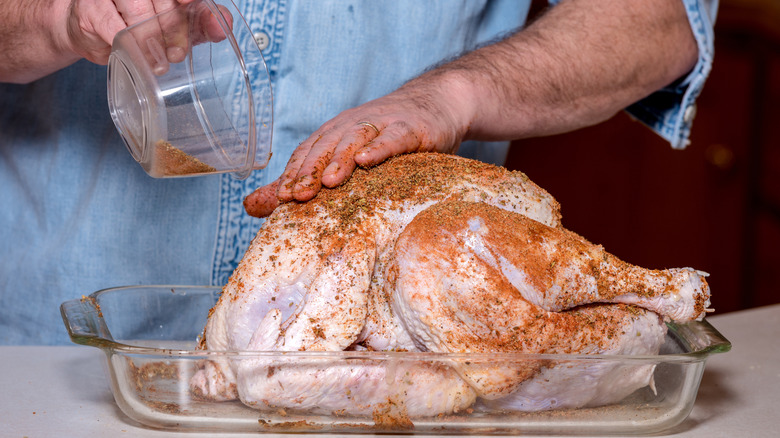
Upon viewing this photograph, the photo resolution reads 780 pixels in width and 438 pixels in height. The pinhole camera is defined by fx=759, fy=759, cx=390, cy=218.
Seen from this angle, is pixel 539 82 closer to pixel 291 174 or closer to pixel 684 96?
pixel 684 96

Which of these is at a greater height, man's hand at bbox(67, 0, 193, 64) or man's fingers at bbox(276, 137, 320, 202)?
man's hand at bbox(67, 0, 193, 64)

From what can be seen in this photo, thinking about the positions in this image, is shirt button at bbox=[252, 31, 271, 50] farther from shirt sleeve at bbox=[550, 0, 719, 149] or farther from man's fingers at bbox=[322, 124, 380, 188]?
shirt sleeve at bbox=[550, 0, 719, 149]

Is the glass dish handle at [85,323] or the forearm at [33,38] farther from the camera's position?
the forearm at [33,38]

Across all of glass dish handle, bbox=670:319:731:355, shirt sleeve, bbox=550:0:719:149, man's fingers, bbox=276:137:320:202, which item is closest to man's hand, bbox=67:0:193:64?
man's fingers, bbox=276:137:320:202

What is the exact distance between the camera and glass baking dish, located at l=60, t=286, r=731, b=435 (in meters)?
0.90

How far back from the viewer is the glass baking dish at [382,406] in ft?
2.96

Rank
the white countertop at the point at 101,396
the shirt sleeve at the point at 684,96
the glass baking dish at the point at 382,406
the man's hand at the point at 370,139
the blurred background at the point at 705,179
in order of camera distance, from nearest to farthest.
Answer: the glass baking dish at the point at 382,406
the white countertop at the point at 101,396
the man's hand at the point at 370,139
the shirt sleeve at the point at 684,96
the blurred background at the point at 705,179

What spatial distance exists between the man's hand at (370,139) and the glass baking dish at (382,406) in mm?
291

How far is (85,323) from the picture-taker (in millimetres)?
1019

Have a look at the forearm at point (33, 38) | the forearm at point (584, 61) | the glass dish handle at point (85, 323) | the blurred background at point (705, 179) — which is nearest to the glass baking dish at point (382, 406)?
the glass dish handle at point (85, 323)

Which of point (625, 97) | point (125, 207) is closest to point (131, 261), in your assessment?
point (125, 207)

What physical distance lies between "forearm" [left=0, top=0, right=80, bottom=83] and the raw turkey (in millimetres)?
516

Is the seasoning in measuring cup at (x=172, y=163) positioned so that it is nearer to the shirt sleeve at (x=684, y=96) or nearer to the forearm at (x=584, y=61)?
the forearm at (x=584, y=61)

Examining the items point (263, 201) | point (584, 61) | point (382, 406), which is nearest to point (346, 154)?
point (263, 201)
